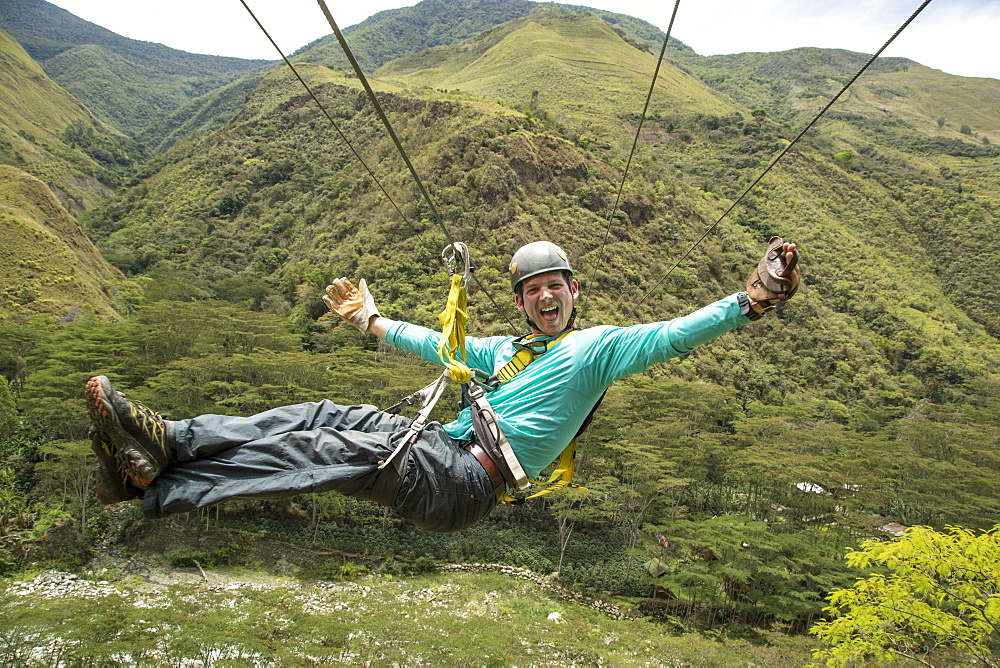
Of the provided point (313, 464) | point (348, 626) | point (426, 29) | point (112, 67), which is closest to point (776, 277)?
point (313, 464)

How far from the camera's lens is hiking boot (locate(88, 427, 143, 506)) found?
1990 millimetres

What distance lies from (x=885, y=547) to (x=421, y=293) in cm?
2371

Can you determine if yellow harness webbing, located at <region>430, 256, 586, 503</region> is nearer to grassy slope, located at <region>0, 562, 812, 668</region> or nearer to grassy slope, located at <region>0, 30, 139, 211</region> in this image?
grassy slope, located at <region>0, 562, 812, 668</region>

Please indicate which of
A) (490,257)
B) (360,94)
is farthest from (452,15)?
(490,257)

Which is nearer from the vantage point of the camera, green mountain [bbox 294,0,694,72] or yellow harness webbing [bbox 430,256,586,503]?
yellow harness webbing [bbox 430,256,586,503]

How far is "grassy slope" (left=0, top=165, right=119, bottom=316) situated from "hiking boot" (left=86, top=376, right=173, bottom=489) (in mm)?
24836

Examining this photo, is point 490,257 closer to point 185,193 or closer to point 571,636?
point 571,636

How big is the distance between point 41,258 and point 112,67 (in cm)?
12510

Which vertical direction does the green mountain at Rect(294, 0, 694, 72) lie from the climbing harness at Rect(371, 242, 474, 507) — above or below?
above

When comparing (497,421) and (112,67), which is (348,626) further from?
(112,67)

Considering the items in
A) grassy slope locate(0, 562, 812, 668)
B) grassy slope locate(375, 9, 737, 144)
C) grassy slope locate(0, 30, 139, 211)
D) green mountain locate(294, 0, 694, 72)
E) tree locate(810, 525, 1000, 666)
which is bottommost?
grassy slope locate(0, 562, 812, 668)

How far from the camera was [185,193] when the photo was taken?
163 ft

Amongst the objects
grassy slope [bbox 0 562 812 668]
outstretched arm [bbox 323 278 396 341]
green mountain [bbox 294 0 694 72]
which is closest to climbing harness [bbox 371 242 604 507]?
outstretched arm [bbox 323 278 396 341]

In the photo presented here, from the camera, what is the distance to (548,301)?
8.42 feet
